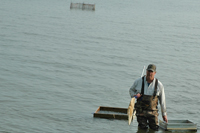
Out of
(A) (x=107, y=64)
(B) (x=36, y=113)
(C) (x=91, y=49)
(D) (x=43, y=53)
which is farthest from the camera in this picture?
(C) (x=91, y=49)

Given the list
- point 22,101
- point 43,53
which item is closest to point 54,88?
point 22,101

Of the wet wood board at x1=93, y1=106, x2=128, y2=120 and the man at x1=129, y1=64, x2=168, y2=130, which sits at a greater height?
the man at x1=129, y1=64, x2=168, y2=130

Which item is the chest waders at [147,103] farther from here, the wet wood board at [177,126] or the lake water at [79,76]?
the lake water at [79,76]

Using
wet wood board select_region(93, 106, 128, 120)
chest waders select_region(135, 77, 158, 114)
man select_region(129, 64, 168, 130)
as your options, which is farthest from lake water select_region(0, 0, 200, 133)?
chest waders select_region(135, 77, 158, 114)

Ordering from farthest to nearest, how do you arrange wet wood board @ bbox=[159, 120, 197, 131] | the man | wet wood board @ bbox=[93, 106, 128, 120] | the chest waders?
wet wood board @ bbox=[93, 106, 128, 120], wet wood board @ bbox=[159, 120, 197, 131], the chest waders, the man

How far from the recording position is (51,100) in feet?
56.6

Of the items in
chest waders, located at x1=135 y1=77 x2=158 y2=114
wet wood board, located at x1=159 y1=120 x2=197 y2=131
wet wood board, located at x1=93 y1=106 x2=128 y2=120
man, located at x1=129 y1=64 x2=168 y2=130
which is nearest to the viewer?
man, located at x1=129 y1=64 x2=168 y2=130

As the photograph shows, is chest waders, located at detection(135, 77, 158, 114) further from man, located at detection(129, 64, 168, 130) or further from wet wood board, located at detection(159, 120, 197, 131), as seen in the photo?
wet wood board, located at detection(159, 120, 197, 131)

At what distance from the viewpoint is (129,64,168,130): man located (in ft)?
32.0

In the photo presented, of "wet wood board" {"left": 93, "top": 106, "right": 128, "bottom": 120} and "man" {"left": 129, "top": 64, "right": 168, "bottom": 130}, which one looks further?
"wet wood board" {"left": 93, "top": 106, "right": 128, "bottom": 120}

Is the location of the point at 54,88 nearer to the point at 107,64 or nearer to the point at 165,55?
the point at 107,64

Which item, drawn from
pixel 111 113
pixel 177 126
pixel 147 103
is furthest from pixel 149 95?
pixel 111 113

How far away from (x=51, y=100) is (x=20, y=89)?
220 cm

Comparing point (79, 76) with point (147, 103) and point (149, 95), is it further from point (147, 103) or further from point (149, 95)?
point (149, 95)
